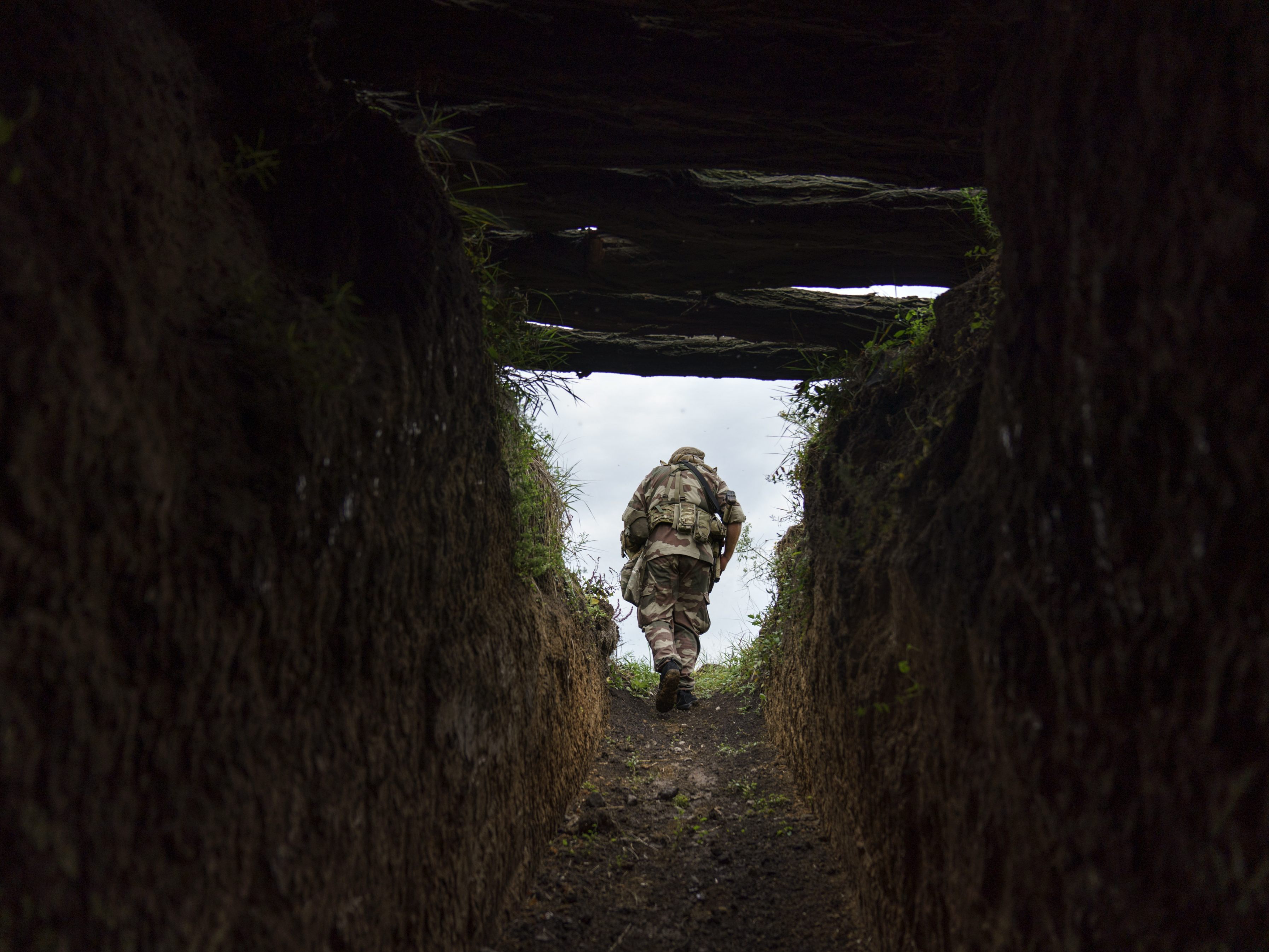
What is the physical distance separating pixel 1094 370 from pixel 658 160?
78.9 inches

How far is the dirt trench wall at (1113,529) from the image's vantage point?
4.16 ft

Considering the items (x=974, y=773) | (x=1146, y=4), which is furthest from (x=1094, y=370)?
(x=974, y=773)

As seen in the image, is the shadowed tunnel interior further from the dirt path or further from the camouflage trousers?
the camouflage trousers

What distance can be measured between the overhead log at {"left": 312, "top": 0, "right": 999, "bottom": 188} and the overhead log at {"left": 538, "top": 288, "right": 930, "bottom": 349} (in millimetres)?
1405

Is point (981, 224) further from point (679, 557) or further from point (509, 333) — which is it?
point (679, 557)

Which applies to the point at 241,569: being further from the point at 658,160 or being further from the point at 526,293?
the point at 526,293

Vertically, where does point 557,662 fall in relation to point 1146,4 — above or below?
below

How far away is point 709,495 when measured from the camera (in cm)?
691

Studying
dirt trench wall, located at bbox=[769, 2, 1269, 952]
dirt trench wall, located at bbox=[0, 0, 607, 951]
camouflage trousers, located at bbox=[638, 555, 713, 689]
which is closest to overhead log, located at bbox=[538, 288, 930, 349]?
dirt trench wall, located at bbox=[0, 0, 607, 951]

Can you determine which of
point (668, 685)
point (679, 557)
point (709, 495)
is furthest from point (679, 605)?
point (709, 495)

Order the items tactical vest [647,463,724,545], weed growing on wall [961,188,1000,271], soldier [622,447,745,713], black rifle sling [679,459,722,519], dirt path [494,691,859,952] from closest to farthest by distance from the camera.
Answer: dirt path [494,691,859,952], weed growing on wall [961,188,1000,271], soldier [622,447,745,713], tactical vest [647,463,724,545], black rifle sling [679,459,722,519]

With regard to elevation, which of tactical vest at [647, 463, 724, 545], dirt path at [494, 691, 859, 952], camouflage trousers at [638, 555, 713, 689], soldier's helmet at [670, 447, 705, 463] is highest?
soldier's helmet at [670, 447, 705, 463]

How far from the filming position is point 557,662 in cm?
428

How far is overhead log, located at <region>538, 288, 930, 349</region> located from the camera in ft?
14.3
